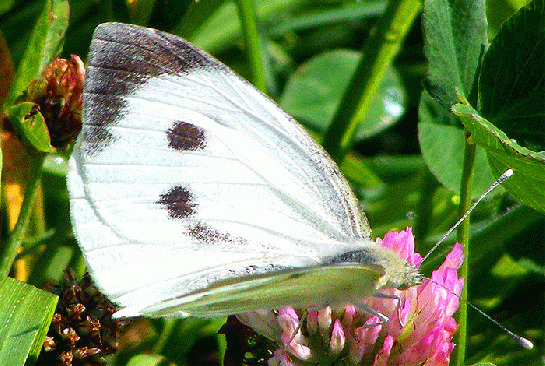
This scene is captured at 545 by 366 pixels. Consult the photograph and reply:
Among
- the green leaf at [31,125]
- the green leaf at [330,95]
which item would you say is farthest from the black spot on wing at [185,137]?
the green leaf at [330,95]

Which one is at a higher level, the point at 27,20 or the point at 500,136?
the point at 500,136

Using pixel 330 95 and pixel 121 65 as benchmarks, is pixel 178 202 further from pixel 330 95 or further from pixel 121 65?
pixel 330 95

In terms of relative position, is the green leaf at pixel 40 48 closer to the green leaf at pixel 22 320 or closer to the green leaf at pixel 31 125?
the green leaf at pixel 31 125

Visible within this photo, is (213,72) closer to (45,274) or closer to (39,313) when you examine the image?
(39,313)

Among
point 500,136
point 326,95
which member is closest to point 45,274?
point 500,136

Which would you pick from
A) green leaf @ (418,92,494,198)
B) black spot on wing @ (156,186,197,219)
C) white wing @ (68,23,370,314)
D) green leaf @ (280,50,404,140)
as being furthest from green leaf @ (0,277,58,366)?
green leaf @ (280,50,404,140)

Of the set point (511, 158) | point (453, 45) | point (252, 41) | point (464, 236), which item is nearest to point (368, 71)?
point (252, 41)
